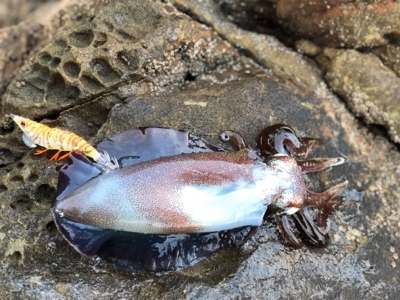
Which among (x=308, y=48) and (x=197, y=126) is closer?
(x=197, y=126)

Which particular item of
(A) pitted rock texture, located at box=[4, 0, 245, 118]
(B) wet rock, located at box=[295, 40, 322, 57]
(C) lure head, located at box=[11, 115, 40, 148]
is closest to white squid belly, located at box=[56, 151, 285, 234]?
(C) lure head, located at box=[11, 115, 40, 148]

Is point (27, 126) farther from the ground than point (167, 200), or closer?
farther from the ground

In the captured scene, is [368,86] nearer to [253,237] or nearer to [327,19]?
[327,19]

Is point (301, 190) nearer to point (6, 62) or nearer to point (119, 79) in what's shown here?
point (119, 79)

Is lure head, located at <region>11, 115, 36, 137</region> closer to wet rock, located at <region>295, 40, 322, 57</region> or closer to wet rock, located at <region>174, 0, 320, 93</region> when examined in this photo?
wet rock, located at <region>174, 0, 320, 93</region>

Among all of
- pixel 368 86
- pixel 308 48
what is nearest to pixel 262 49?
pixel 308 48

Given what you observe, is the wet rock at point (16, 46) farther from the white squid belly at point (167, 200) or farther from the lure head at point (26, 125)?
the white squid belly at point (167, 200)

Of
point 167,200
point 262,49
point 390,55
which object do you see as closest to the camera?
point 167,200
